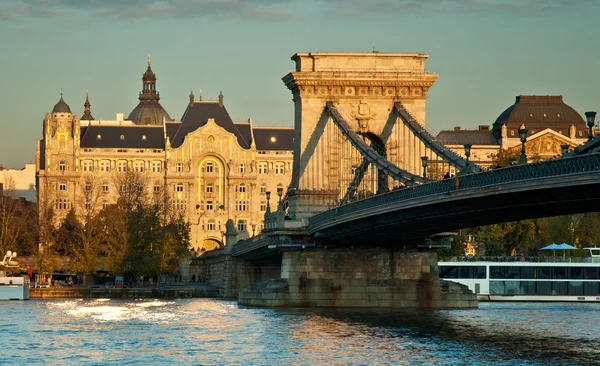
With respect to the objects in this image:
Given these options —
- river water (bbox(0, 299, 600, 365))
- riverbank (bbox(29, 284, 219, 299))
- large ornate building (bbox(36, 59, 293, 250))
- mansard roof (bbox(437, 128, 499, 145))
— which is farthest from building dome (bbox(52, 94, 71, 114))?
river water (bbox(0, 299, 600, 365))

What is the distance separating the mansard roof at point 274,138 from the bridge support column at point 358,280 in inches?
4450

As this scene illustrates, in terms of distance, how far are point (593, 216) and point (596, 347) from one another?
66941 mm

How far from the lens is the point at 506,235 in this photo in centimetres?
12012

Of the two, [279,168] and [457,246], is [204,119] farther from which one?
[457,246]

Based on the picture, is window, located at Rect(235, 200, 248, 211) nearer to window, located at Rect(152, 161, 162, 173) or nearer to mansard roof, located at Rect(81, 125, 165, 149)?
window, located at Rect(152, 161, 162, 173)

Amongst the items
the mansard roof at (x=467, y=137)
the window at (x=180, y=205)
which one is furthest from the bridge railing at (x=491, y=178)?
the window at (x=180, y=205)

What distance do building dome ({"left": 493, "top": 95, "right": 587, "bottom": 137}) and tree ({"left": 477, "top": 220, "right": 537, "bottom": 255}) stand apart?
55.0 m

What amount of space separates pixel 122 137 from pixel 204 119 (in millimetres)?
9903

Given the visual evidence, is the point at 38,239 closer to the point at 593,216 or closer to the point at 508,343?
the point at 593,216

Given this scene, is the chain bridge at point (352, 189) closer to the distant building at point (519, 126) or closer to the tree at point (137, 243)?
the tree at point (137, 243)

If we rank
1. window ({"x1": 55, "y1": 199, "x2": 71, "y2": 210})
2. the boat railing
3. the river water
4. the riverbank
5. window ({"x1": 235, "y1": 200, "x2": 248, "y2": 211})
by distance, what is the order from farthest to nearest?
window ({"x1": 235, "y1": 200, "x2": 248, "y2": 211})
window ({"x1": 55, "y1": 199, "x2": 71, "y2": 210})
the riverbank
the boat railing
the river water

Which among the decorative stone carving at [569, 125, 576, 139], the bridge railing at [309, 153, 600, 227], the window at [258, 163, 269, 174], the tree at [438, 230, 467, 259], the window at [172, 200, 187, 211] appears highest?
the decorative stone carving at [569, 125, 576, 139]

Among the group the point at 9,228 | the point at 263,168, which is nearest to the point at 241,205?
the point at 263,168

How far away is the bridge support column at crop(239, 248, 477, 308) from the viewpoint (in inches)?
3167
